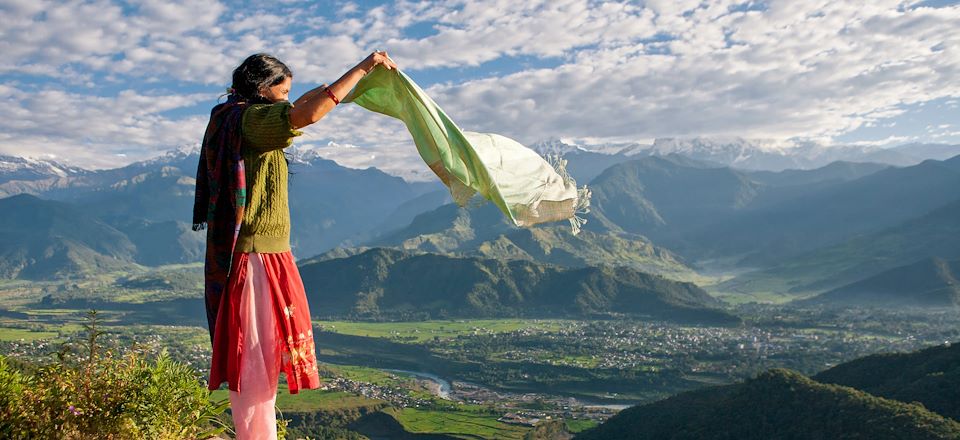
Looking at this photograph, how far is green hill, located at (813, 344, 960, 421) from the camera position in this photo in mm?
37472

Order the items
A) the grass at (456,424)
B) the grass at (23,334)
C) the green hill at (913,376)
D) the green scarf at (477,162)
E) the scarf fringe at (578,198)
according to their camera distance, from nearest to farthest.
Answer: the green scarf at (477,162)
the scarf fringe at (578,198)
the green hill at (913,376)
the grass at (456,424)
the grass at (23,334)

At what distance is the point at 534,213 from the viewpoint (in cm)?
492

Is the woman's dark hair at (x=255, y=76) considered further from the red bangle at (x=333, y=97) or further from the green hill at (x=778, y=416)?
the green hill at (x=778, y=416)

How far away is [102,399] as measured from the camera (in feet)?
15.9

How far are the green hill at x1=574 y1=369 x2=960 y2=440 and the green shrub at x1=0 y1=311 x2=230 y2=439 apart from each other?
1271 inches

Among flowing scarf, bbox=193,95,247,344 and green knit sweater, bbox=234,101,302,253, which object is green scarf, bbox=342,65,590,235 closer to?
green knit sweater, bbox=234,101,302,253

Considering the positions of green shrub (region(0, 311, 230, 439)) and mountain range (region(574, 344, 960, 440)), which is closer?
green shrub (region(0, 311, 230, 439))

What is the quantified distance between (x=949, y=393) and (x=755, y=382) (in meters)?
10.2

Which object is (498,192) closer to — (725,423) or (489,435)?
(725,423)

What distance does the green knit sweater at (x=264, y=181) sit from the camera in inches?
147

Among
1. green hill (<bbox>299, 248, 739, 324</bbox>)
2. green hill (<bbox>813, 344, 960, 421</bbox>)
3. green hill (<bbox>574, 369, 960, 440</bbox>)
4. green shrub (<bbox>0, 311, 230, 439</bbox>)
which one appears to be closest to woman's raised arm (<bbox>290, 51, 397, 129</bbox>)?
green shrub (<bbox>0, 311, 230, 439</bbox>)

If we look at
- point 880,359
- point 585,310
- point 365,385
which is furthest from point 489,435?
point 585,310

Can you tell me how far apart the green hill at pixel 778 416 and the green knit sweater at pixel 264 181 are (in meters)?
32.6

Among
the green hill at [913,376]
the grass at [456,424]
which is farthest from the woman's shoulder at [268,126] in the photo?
the grass at [456,424]
